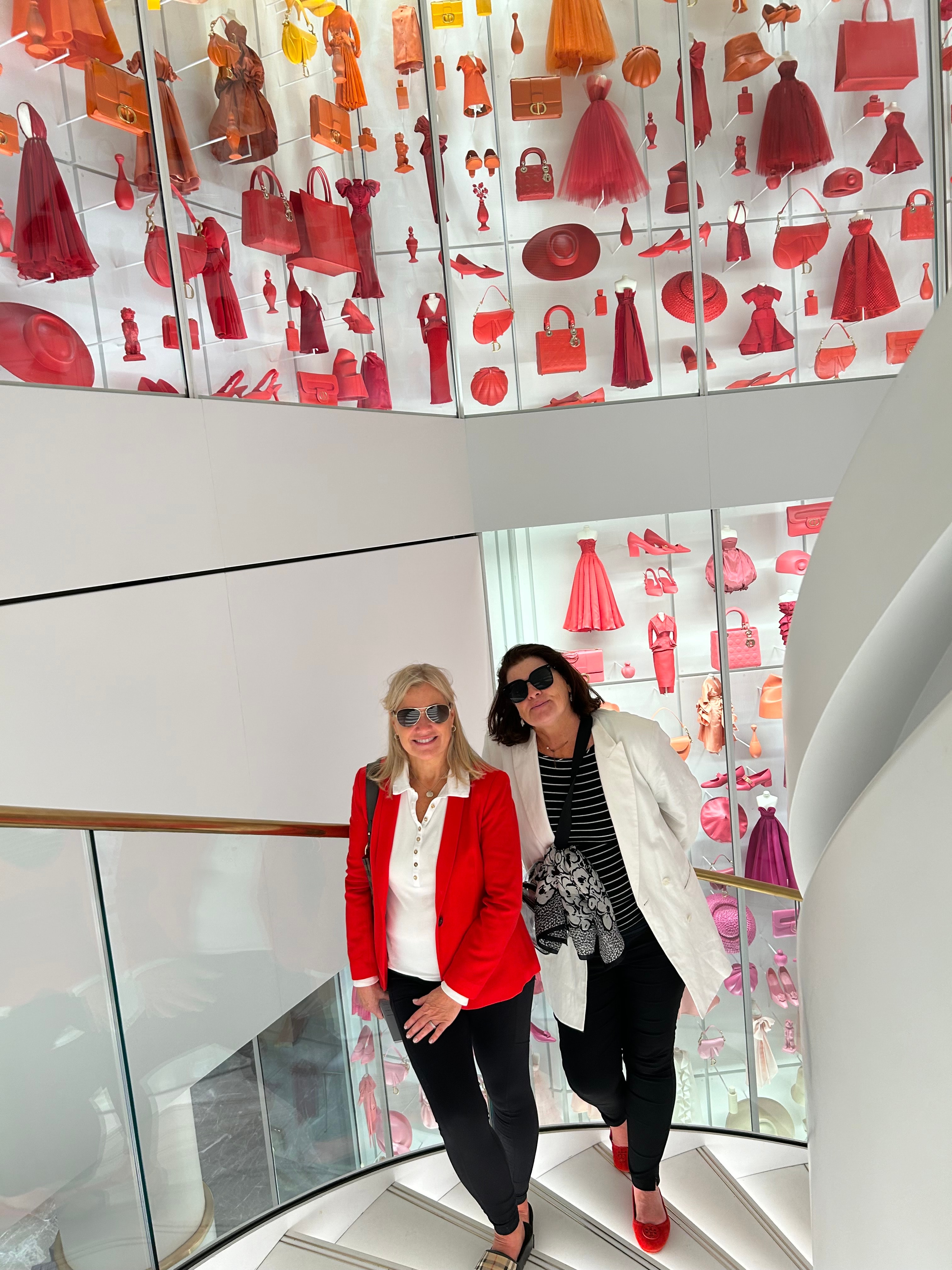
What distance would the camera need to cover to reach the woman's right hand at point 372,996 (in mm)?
2264

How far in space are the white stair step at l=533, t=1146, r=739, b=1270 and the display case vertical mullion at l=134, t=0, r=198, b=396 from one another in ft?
9.68

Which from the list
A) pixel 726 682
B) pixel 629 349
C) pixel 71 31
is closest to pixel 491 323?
pixel 629 349

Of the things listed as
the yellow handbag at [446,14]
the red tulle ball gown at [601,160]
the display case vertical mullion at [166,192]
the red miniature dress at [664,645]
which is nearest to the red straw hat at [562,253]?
Result: the red tulle ball gown at [601,160]

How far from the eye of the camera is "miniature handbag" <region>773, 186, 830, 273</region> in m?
6.13

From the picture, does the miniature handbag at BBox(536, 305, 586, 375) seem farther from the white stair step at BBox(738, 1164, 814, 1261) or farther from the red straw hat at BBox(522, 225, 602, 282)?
the white stair step at BBox(738, 1164, 814, 1261)

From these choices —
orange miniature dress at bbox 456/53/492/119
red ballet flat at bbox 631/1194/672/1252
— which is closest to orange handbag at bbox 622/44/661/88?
orange miniature dress at bbox 456/53/492/119

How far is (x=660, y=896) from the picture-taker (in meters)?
2.23

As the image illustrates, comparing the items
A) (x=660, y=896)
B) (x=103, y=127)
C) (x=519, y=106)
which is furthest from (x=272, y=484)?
(x=519, y=106)

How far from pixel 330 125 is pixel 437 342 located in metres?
1.39

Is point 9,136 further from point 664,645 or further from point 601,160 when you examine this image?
point 664,645

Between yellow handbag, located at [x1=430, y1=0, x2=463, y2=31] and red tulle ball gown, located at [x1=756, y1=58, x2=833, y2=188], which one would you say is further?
red tulle ball gown, located at [x1=756, y1=58, x2=833, y2=188]

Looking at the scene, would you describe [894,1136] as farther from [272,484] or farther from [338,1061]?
[272,484]

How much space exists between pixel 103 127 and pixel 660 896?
308 cm

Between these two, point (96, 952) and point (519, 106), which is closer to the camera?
point (96, 952)
